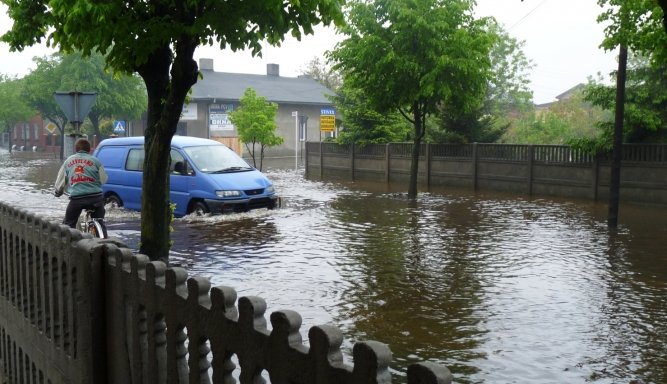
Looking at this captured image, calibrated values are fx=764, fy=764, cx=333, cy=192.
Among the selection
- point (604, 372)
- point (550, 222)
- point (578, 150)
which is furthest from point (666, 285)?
point (578, 150)

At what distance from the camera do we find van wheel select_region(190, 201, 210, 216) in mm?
16406

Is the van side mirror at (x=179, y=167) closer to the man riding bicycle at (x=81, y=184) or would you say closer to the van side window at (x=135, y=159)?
the van side window at (x=135, y=159)

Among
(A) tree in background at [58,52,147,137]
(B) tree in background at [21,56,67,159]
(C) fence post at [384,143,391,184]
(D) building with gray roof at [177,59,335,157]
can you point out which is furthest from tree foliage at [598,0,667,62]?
(B) tree in background at [21,56,67,159]

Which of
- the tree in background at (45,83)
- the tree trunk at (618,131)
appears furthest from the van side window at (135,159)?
the tree in background at (45,83)

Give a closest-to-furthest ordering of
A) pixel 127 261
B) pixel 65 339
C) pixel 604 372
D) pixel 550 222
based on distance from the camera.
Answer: pixel 127 261
pixel 65 339
pixel 604 372
pixel 550 222

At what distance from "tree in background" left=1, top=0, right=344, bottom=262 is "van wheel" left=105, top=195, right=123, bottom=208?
8.35 metres

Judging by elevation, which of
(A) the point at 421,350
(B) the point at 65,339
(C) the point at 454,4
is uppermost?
(C) the point at 454,4

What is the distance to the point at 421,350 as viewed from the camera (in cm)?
657

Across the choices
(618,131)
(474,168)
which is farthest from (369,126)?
(618,131)

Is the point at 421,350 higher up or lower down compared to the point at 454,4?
lower down

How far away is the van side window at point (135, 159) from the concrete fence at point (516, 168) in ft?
40.0

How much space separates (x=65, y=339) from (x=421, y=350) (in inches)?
134

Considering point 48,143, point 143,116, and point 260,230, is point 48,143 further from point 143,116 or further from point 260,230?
point 260,230

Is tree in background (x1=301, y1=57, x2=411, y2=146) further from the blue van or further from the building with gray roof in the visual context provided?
the building with gray roof
